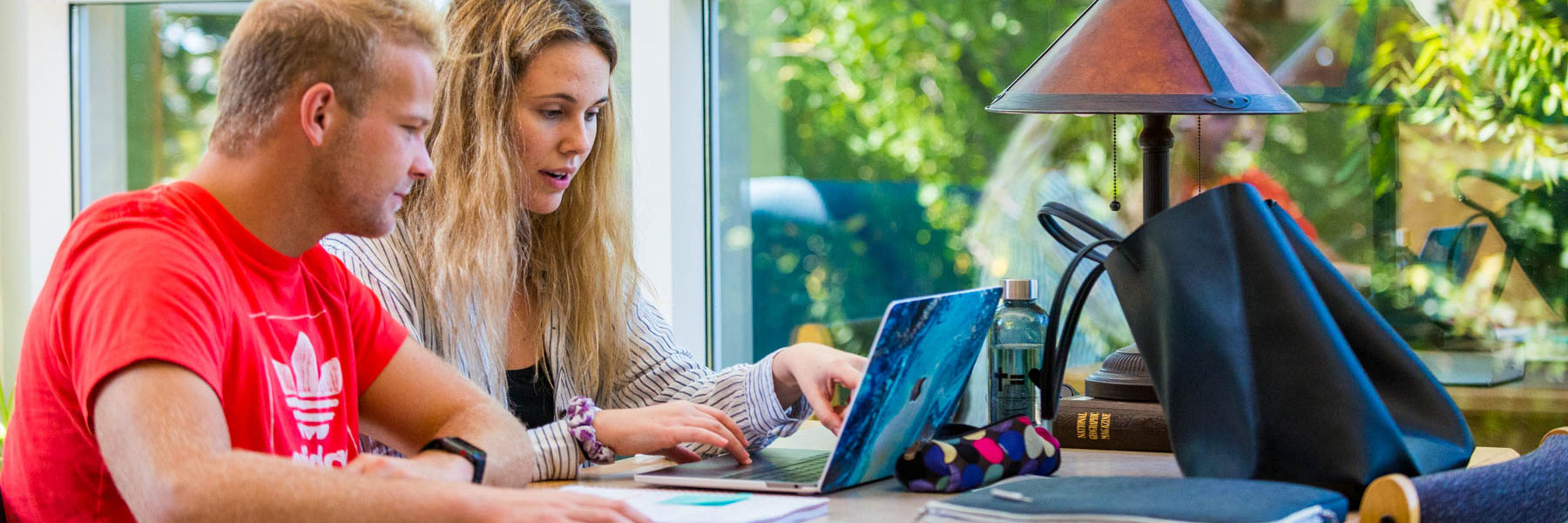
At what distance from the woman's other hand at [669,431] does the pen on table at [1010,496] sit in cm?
42

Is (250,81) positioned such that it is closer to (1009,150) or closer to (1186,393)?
(1186,393)

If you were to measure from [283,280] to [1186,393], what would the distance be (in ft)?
2.60

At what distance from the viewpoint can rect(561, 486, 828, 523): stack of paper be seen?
107 centimetres

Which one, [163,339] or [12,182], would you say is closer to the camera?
[163,339]

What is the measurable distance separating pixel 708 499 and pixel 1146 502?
1.21 feet

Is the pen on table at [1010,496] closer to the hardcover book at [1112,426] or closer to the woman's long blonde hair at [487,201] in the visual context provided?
the hardcover book at [1112,426]

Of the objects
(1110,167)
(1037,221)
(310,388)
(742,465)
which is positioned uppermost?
(1110,167)

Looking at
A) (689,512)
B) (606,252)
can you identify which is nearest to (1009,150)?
(606,252)

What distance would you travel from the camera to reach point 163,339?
37.3 inches

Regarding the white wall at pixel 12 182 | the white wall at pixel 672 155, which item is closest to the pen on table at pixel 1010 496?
the white wall at pixel 672 155

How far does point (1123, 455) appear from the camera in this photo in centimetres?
154

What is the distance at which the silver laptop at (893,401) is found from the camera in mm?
1161

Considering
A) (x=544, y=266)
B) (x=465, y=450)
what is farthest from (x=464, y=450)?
(x=544, y=266)

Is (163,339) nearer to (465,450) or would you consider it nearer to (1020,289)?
(465,450)
